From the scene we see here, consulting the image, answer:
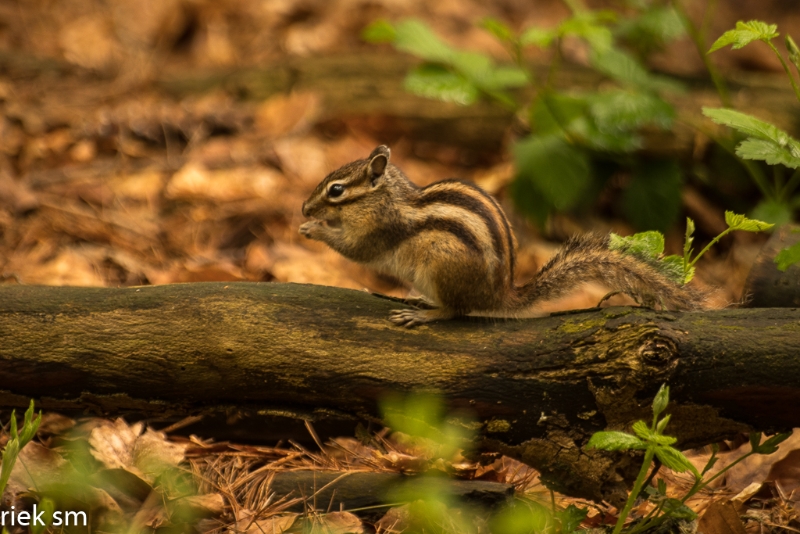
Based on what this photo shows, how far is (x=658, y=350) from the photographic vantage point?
2564 mm

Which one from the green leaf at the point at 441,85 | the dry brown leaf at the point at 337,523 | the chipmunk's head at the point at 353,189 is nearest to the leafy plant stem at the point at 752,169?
the green leaf at the point at 441,85

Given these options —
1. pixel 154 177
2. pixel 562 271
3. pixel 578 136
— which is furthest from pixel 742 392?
pixel 154 177

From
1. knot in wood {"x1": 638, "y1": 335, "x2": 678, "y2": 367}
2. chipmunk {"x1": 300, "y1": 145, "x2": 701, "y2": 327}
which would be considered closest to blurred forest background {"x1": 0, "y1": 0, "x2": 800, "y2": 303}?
chipmunk {"x1": 300, "y1": 145, "x2": 701, "y2": 327}

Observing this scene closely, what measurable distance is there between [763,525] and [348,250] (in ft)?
6.69

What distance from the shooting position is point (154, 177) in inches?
213

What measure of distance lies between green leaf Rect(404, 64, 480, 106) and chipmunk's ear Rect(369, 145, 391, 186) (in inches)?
44.0

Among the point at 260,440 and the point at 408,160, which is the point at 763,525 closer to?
the point at 260,440

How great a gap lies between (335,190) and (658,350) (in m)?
1.71

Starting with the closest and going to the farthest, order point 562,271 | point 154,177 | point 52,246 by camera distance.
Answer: point 562,271 < point 52,246 < point 154,177

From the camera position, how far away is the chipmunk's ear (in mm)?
3551

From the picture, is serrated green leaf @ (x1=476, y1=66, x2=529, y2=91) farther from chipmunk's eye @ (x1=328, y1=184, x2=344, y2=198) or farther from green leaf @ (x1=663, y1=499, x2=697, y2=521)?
green leaf @ (x1=663, y1=499, x2=697, y2=521)

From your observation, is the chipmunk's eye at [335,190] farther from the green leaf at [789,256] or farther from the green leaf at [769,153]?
the green leaf at [789,256]

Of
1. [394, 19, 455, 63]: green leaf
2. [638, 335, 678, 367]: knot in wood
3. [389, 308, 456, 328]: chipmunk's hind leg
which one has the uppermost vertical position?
[394, 19, 455, 63]: green leaf

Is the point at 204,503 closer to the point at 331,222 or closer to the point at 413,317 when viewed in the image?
the point at 413,317
